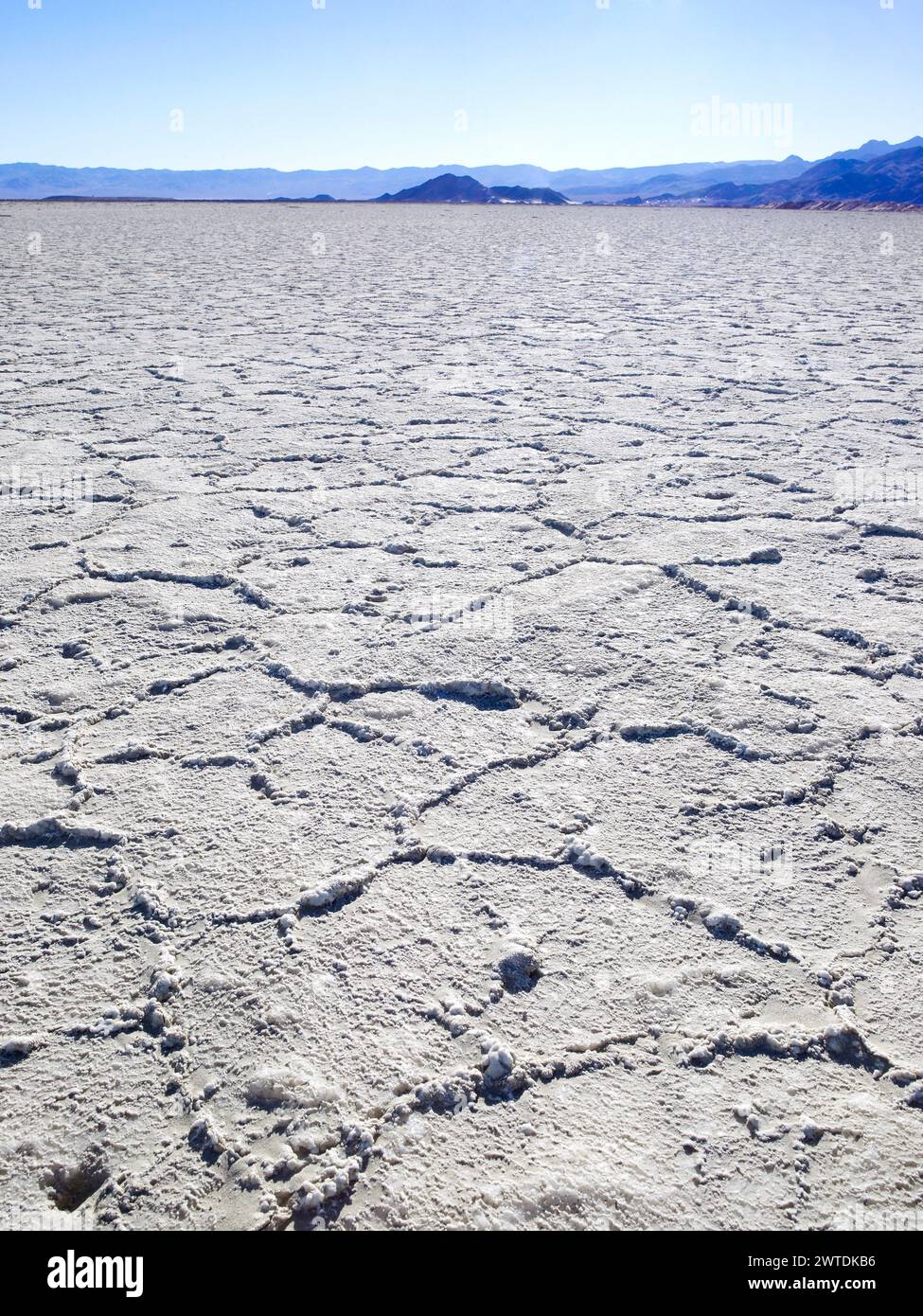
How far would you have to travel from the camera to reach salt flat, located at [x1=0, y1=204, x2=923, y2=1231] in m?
0.95

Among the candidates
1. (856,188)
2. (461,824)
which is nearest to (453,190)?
(856,188)

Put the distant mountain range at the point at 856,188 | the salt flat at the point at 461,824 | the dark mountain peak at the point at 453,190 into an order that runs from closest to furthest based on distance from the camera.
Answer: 1. the salt flat at the point at 461,824
2. the dark mountain peak at the point at 453,190
3. the distant mountain range at the point at 856,188

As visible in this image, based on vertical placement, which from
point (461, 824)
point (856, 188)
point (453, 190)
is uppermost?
point (856, 188)

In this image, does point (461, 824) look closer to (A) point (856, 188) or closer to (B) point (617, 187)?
(A) point (856, 188)

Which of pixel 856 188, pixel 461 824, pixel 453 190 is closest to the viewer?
pixel 461 824

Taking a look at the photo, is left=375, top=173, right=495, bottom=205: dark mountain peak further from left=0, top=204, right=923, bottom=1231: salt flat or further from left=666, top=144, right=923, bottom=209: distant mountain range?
left=0, top=204, right=923, bottom=1231: salt flat

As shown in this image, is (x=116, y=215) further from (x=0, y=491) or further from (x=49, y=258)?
(x=0, y=491)

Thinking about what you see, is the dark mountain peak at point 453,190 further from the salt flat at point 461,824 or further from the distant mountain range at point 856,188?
the salt flat at point 461,824

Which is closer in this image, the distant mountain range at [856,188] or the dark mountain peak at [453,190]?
the dark mountain peak at [453,190]

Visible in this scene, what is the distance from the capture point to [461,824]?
4.66 feet

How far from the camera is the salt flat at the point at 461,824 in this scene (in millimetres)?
946

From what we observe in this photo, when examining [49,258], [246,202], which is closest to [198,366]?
[49,258]

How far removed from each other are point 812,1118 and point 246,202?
29890 millimetres

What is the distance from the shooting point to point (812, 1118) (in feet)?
3.19
